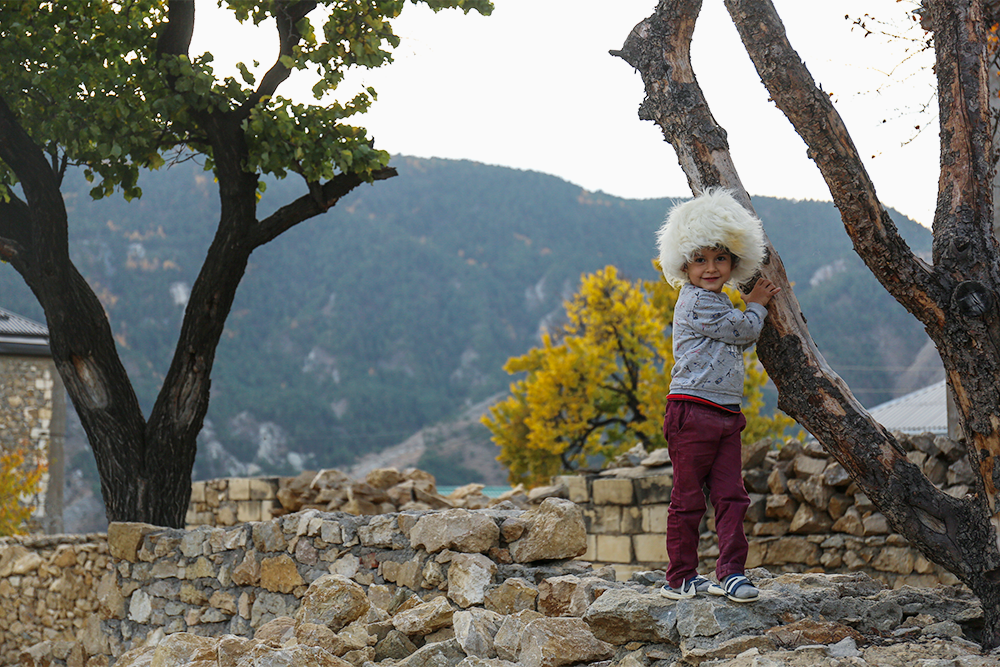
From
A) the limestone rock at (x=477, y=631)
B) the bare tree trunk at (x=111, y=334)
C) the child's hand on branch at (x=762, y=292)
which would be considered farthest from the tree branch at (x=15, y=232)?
the child's hand on branch at (x=762, y=292)

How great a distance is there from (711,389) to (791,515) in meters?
4.25

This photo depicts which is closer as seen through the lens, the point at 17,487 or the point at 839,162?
the point at 839,162

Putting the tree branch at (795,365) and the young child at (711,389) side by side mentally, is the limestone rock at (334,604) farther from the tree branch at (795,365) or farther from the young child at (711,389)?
the tree branch at (795,365)

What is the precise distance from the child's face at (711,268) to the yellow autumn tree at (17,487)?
13.6 m

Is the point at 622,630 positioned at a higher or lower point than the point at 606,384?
lower

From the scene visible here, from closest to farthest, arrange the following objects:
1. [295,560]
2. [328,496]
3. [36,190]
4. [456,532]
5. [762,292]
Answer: [762,292] → [456,532] → [295,560] → [36,190] → [328,496]

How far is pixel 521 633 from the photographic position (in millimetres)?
3270

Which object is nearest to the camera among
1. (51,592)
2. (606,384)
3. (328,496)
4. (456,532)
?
(456,532)

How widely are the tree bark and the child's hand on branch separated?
0.20 ft

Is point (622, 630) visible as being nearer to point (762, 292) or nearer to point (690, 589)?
point (690, 589)

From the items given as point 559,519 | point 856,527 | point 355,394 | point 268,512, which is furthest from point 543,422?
point 355,394

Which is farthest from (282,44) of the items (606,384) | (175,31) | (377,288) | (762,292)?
(377,288)

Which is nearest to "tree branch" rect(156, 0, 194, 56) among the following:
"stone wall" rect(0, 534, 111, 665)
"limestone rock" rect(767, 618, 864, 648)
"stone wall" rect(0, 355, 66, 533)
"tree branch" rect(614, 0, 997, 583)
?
"stone wall" rect(0, 534, 111, 665)

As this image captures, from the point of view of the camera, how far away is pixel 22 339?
15266mm
